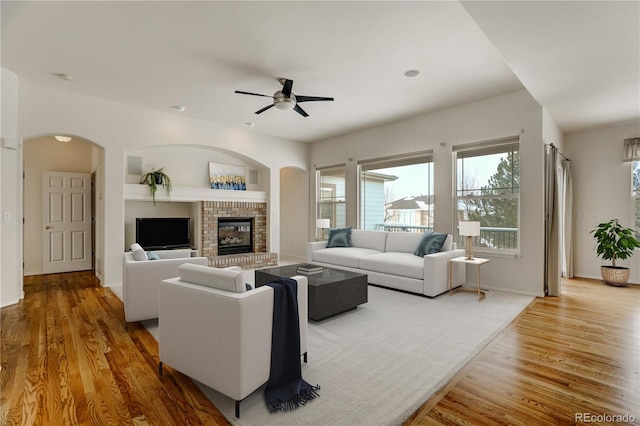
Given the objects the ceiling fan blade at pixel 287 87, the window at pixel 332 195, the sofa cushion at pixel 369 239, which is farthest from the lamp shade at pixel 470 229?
the window at pixel 332 195

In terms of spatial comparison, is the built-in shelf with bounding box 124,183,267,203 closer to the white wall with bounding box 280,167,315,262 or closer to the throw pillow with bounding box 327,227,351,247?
the white wall with bounding box 280,167,315,262

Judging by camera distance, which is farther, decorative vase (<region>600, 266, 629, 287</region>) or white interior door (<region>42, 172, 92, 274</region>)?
white interior door (<region>42, 172, 92, 274</region>)

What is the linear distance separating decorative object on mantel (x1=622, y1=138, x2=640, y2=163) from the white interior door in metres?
9.84

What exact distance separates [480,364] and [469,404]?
61 cm

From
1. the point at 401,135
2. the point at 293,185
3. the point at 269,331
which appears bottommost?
the point at 269,331

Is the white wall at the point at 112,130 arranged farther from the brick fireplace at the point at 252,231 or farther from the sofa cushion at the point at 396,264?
the sofa cushion at the point at 396,264

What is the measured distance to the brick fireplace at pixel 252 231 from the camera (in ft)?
21.3

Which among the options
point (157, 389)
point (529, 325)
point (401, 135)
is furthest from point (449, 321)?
point (401, 135)

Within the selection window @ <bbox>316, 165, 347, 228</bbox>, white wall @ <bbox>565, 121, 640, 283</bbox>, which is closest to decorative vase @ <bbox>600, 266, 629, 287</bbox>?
white wall @ <bbox>565, 121, 640, 283</bbox>

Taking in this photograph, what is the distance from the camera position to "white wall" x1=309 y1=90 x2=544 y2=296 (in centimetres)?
455

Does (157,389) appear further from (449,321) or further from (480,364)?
(449,321)

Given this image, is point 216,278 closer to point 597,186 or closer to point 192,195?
point 192,195

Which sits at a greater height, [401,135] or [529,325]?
[401,135]

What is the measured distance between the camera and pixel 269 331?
6.66 feet
